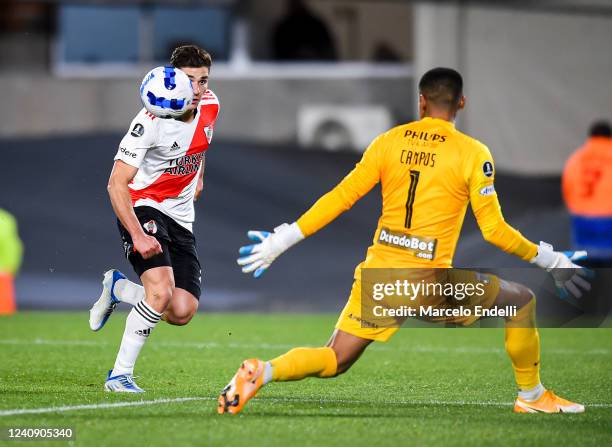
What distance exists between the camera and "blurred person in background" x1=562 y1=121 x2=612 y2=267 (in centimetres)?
1611

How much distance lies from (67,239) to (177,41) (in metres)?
6.55

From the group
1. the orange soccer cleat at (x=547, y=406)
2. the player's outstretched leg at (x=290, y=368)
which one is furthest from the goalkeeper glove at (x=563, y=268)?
the player's outstretched leg at (x=290, y=368)

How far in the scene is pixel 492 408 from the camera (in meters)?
7.31

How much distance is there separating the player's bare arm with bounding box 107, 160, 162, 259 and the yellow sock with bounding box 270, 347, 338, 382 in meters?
1.38

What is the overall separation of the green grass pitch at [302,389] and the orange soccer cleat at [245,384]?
98mm

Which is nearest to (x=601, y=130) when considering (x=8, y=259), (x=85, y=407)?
(x=8, y=259)

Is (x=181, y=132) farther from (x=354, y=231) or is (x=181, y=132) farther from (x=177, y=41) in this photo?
(x=177, y=41)

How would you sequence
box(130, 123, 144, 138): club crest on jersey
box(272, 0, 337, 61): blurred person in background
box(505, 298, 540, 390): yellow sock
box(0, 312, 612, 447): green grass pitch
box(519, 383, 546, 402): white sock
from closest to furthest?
box(0, 312, 612, 447): green grass pitch, box(505, 298, 540, 390): yellow sock, box(519, 383, 546, 402): white sock, box(130, 123, 144, 138): club crest on jersey, box(272, 0, 337, 61): blurred person in background

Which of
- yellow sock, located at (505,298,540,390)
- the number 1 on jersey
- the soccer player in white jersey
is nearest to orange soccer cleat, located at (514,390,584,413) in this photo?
yellow sock, located at (505,298,540,390)

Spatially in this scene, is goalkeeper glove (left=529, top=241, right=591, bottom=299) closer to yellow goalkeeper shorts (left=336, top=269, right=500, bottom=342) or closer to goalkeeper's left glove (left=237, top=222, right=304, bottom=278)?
yellow goalkeeper shorts (left=336, top=269, right=500, bottom=342)

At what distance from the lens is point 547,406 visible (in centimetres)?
703

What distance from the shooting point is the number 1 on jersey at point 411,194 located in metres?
6.64

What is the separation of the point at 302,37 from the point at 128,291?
14.3 m

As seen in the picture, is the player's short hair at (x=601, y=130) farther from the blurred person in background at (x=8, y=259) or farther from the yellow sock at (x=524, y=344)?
the yellow sock at (x=524, y=344)
